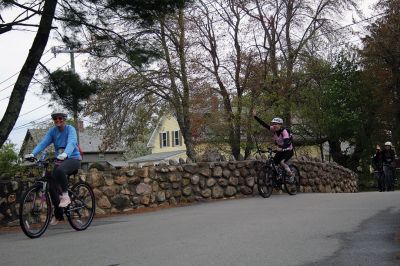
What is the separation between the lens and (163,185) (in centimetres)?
1268

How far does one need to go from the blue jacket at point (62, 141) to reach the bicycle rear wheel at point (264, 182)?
630cm

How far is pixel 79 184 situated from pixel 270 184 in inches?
249

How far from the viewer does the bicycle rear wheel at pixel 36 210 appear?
313 inches

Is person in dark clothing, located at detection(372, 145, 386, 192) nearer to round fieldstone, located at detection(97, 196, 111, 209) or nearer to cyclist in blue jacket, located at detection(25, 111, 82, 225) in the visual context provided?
round fieldstone, located at detection(97, 196, 111, 209)

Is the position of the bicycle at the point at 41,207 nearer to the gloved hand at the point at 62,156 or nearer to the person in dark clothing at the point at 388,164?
the gloved hand at the point at 62,156

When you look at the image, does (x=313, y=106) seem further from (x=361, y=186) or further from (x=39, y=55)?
(x=39, y=55)

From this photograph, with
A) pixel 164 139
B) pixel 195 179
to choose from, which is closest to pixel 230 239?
pixel 195 179

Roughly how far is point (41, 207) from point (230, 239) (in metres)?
3.01

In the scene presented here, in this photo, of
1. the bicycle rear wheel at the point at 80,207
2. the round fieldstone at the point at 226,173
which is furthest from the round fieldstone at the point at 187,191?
the bicycle rear wheel at the point at 80,207

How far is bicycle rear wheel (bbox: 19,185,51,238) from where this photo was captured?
7949mm

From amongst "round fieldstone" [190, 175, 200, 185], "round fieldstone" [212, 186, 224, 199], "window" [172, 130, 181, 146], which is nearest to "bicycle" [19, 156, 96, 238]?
"round fieldstone" [190, 175, 200, 185]

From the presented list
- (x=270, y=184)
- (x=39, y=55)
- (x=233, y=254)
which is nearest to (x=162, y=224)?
(x=233, y=254)

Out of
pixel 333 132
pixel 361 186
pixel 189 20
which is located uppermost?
pixel 189 20

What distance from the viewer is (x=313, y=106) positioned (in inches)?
1410
